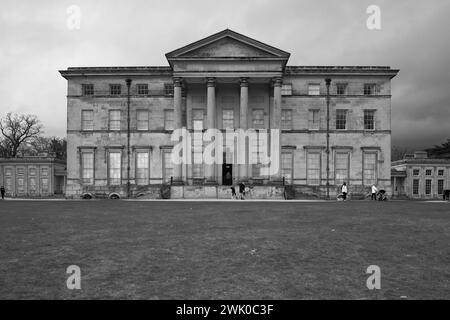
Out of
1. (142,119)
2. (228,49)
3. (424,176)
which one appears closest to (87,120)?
(142,119)

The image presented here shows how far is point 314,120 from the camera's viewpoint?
133 ft

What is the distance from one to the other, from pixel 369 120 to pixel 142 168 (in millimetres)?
25676

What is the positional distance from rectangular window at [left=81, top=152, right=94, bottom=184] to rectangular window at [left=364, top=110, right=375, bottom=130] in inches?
1206

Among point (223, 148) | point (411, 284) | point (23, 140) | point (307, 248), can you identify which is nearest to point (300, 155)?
point (223, 148)

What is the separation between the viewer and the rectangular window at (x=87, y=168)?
4094 centimetres

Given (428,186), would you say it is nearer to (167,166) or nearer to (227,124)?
(227,124)

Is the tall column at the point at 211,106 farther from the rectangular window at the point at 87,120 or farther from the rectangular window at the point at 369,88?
the rectangular window at the point at 369,88

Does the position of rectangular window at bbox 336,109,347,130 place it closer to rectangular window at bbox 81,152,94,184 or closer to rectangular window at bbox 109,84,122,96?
rectangular window at bbox 109,84,122,96

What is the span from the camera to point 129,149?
40.4 meters

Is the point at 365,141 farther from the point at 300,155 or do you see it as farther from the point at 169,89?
the point at 169,89

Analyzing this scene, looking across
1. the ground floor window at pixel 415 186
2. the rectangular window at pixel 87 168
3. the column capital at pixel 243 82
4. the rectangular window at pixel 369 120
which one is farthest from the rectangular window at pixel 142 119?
the ground floor window at pixel 415 186

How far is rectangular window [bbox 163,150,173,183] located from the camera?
40250 mm

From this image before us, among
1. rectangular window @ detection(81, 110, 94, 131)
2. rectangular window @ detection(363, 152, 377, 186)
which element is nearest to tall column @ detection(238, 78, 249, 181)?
rectangular window @ detection(363, 152, 377, 186)

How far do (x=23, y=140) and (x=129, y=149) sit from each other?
46.2m
